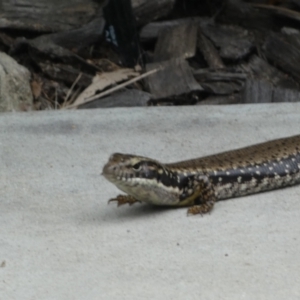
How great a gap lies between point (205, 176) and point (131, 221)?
0.51m

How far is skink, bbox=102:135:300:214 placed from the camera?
4.52m

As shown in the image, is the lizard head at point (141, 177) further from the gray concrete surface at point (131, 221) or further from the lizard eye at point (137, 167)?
the gray concrete surface at point (131, 221)

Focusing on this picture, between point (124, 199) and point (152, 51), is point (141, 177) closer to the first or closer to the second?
point (124, 199)

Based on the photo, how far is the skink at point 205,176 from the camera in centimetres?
452

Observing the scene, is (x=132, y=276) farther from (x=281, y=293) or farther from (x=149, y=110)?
(x=149, y=110)

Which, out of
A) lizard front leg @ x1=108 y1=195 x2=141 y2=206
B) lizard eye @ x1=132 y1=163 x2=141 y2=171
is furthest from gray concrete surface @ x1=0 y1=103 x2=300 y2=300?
lizard eye @ x1=132 y1=163 x2=141 y2=171

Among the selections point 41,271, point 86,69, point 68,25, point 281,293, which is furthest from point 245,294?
point 68,25

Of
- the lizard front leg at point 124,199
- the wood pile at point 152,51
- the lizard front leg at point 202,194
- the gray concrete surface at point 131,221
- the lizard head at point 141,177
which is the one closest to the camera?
the gray concrete surface at point 131,221

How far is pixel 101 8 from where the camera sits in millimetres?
7898

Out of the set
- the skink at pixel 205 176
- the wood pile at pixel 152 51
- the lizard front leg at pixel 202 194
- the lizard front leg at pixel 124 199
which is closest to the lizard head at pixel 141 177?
the skink at pixel 205 176

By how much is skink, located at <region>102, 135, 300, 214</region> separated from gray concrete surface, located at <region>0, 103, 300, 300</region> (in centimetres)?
7

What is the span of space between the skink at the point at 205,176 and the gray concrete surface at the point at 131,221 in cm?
7

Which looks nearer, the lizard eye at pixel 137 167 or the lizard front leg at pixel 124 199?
the lizard eye at pixel 137 167

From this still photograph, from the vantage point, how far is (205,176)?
4770 mm
